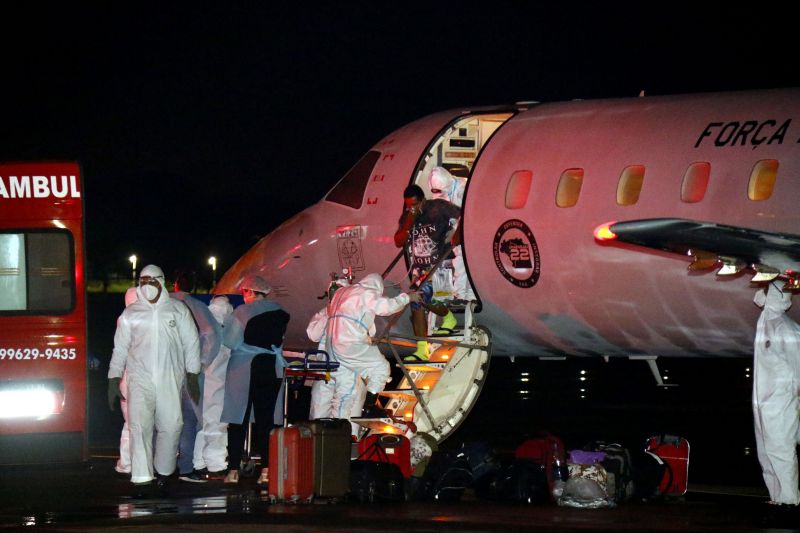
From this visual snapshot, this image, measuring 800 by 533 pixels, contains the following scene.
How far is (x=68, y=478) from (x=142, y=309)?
248 cm

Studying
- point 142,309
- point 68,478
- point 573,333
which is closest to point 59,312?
point 142,309

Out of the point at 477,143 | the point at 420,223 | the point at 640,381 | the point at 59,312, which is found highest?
the point at 477,143

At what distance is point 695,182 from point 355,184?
6.02 meters

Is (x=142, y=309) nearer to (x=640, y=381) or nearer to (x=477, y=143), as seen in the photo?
(x=477, y=143)

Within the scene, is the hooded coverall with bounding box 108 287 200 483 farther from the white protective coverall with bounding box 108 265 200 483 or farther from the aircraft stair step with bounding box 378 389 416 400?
the aircraft stair step with bounding box 378 389 416 400

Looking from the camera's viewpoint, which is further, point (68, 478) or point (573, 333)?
point (573, 333)

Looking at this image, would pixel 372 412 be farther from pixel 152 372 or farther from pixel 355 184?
pixel 355 184

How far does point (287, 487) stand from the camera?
39.9 feet

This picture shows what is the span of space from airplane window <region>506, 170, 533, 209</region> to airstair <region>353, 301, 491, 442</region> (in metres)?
1.37

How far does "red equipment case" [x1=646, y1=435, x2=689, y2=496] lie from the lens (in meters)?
12.7

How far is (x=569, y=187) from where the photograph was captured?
1594 cm

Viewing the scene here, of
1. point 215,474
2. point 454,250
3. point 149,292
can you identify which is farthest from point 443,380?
Result: point 149,292

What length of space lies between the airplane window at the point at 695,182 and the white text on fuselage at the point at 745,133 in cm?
28

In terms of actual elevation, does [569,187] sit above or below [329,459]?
above
